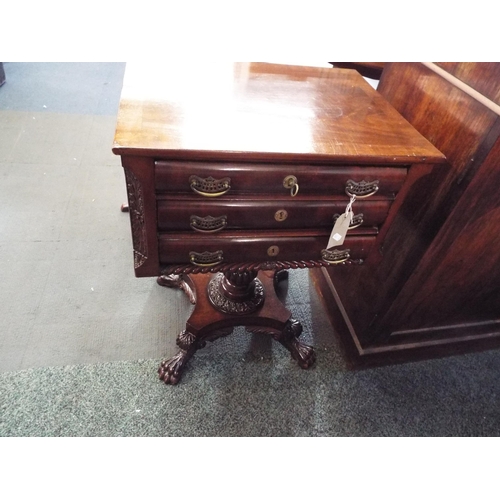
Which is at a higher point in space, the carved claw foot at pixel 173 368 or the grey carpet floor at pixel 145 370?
the carved claw foot at pixel 173 368

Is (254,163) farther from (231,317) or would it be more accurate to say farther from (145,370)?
(145,370)

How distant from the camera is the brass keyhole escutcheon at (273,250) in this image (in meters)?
0.73

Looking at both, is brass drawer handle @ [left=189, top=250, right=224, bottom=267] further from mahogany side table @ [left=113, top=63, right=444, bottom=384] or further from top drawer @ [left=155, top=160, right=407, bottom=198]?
top drawer @ [left=155, top=160, right=407, bottom=198]

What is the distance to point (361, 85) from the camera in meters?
0.83

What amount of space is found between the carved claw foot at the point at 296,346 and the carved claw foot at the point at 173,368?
29 cm

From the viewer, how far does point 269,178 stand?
0.61 metres

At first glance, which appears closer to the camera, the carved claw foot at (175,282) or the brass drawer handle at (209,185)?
the brass drawer handle at (209,185)

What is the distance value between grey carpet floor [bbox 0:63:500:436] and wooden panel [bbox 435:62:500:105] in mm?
806

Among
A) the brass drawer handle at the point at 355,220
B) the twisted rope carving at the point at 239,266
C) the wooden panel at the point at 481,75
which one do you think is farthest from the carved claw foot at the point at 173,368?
the wooden panel at the point at 481,75

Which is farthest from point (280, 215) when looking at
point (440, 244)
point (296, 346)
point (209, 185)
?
point (296, 346)

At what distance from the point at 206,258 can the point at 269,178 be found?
0.68 ft

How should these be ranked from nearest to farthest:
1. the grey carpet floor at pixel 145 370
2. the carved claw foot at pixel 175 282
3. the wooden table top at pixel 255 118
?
the wooden table top at pixel 255 118 < the grey carpet floor at pixel 145 370 < the carved claw foot at pixel 175 282

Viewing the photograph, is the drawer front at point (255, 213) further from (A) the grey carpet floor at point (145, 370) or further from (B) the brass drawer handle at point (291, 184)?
(A) the grey carpet floor at point (145, 370)

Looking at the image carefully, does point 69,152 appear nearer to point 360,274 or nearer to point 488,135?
point 360,274
